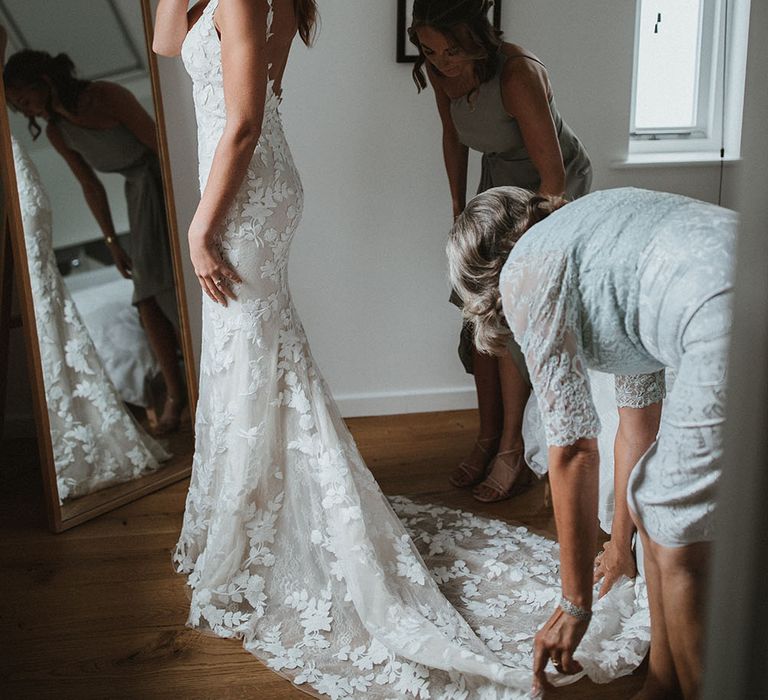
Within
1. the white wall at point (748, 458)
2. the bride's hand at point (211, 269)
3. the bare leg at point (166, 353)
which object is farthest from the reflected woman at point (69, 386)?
the white wall at point (748, 458)

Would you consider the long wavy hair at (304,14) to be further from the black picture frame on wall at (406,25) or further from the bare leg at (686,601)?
the bare leg at (686,601)

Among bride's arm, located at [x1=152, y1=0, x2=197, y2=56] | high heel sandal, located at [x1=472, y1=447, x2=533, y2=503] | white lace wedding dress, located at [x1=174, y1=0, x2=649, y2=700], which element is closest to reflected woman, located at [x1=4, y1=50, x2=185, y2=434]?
bride's arm, located at [x1=152, y1=0, x2=197, y2=56]

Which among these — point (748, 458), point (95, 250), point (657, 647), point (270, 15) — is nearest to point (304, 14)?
point (270, 15)

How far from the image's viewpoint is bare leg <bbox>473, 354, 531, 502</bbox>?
7.29 feet

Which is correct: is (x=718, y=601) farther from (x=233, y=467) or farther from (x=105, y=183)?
(x=105, y=183)

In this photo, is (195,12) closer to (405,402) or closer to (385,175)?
(385,175)

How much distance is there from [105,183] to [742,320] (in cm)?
199

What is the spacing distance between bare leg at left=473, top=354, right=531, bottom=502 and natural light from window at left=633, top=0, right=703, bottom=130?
2.87ft

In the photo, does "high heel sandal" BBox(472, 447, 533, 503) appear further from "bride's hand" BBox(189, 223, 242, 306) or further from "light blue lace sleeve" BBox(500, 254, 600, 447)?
"light blue lace sleeve" BBox(500, 254, 600, 447)

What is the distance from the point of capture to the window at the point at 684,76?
2.19m

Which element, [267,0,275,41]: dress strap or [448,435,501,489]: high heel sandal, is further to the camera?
[448,435,501,489]: high heel sandal

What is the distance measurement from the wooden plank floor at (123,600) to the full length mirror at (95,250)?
5.2 inches

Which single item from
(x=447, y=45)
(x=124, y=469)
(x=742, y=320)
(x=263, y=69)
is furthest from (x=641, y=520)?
(x=124, y=469)

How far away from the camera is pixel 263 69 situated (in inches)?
59.5
